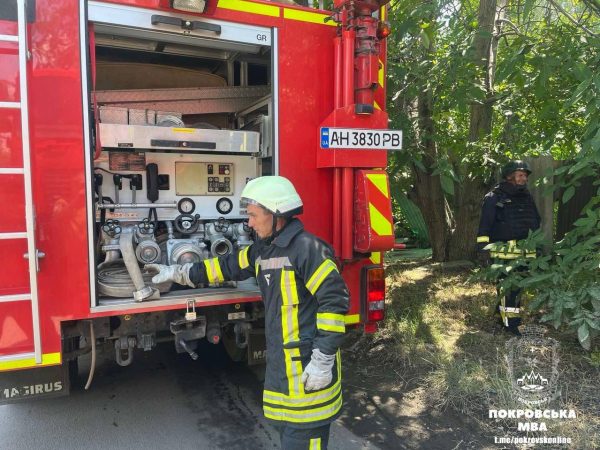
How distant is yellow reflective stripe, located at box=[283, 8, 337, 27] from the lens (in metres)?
3.09

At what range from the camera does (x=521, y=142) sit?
507cm

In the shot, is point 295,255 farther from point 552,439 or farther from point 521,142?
point 521,142

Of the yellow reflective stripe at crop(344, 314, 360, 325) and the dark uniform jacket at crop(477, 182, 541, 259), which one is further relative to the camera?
the dark uniform jacket at crop(477, 182, 541, 259)

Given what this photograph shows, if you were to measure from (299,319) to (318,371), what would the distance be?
27 cm

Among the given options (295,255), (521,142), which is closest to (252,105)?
(295,255)

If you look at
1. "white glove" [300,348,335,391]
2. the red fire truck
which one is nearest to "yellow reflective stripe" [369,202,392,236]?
the red fire truck

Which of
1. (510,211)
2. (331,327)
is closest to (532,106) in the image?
(510,211)

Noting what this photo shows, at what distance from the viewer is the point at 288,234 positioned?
7.76 feet

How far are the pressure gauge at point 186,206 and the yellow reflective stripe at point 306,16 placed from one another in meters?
1.59

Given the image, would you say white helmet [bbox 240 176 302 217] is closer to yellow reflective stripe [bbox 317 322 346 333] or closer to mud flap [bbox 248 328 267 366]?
yellow reflective stripe [bbox 317 322 346 333]

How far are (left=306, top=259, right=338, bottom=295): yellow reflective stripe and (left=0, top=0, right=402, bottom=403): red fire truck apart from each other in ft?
2.94

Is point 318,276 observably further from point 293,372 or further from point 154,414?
point 154,414

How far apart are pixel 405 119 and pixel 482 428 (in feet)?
9.11

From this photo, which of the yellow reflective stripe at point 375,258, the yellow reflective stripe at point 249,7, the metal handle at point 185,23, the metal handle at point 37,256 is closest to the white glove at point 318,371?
the yellow reflective stripe at point 375,258
